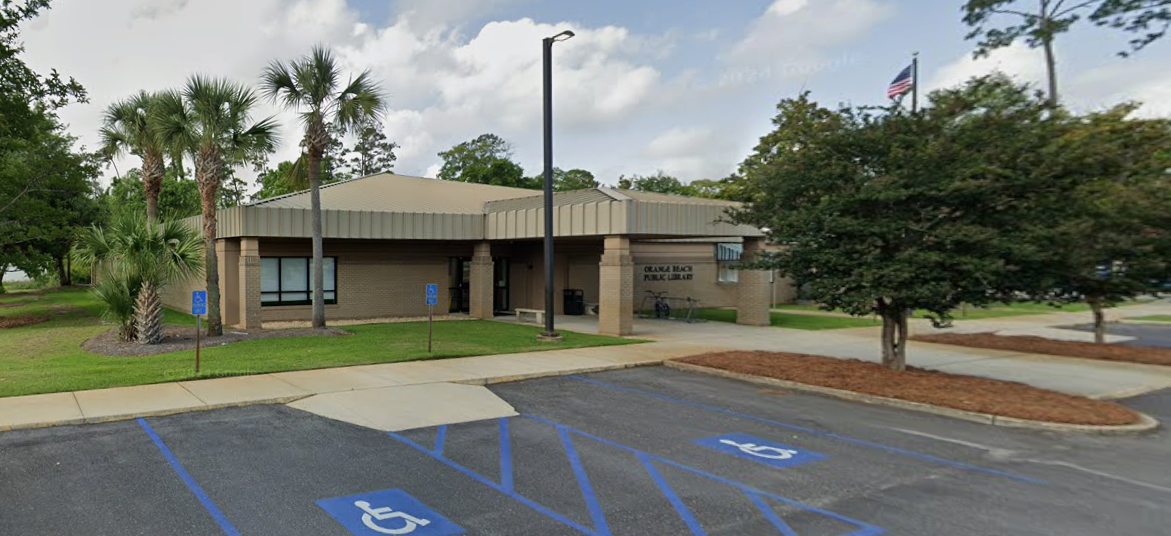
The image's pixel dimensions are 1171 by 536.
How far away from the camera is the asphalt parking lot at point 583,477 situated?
5590 mm

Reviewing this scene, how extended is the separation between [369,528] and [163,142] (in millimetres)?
15389

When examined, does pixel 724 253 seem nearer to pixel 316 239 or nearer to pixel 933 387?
pixel 316 239

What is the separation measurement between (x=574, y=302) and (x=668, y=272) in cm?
558

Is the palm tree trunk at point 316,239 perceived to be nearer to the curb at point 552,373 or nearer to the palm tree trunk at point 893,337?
the curb at point 552,373

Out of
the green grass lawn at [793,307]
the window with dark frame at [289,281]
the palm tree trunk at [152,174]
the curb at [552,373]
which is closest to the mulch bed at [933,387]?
the curb at [552,373]

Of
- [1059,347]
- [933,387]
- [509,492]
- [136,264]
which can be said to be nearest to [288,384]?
[509,492]

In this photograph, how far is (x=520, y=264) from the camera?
28438 mm

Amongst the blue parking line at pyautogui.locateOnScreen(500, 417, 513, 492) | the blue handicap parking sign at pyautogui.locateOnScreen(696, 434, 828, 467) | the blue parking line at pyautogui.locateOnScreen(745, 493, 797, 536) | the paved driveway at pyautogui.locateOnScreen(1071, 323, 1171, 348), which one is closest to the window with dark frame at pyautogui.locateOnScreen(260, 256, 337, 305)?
the blue parking line at pyautogui.locateOnScreen(500, 417, 513, 492)

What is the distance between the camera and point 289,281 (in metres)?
22.4

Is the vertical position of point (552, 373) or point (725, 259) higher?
point (725, 259)

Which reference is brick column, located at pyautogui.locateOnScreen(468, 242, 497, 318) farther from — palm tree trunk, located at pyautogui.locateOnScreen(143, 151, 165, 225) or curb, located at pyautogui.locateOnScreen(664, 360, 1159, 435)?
curb, located at pyautogui.locateOnScreen(664, 360, 1159, 435)

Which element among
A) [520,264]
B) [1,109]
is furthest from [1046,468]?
[1,109]

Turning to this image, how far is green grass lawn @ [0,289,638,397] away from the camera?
1124 cm

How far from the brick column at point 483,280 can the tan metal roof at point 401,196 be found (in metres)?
1.67
